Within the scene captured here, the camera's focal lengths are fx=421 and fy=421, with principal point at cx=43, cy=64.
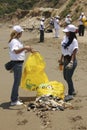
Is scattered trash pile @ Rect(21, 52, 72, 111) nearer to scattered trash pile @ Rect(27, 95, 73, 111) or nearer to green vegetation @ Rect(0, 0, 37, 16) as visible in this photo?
scattered trash pile @ Rect(27, 95, 73, 111)

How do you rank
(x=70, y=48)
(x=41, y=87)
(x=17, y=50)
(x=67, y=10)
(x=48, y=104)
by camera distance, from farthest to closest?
(x=67, y=10), (x=41, y=87), (x=70, y=48), (x=48, y=104), (x=17, y=50)

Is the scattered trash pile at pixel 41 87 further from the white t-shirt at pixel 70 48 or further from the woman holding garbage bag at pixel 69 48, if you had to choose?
the white t-shirt at pixel 70 48

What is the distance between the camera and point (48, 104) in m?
9.30

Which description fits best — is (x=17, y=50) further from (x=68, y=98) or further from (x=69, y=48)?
(x=68, y=98)

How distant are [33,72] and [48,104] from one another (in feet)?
3.47

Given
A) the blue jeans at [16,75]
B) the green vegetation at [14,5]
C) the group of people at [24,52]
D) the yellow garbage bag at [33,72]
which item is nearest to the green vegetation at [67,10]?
the green vegetation at [14,5]

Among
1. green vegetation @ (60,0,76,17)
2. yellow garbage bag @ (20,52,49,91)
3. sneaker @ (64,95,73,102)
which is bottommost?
sneaker @ (64,95,73,102)

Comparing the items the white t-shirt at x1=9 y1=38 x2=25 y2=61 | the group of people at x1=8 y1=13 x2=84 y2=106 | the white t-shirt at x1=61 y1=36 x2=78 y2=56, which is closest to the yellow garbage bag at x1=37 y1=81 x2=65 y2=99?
the group of people at x1=8 y1=13 x2=84 y2=106

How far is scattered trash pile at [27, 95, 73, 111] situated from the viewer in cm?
923

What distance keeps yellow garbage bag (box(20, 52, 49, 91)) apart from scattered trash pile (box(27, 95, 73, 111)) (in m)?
0.67

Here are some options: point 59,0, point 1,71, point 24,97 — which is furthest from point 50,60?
point 59,0

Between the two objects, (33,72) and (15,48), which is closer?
(15,48)

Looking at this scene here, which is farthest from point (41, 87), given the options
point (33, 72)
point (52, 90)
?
point (33, 72)

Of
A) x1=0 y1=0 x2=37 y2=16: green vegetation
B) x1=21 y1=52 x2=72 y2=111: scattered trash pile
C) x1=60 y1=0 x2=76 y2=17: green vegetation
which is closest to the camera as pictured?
x1=21 y1=52 x2=72 y2=111: scattered trash pile
